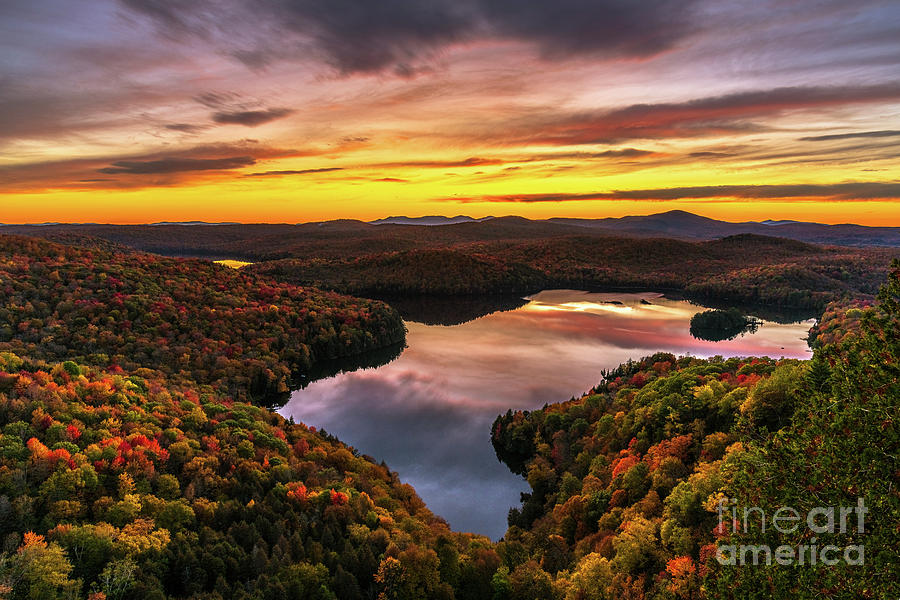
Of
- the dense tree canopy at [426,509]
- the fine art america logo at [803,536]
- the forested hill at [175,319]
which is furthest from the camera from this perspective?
the forested hill at [175,319]

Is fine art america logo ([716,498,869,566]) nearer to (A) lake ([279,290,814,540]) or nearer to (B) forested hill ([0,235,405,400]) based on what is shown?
(A) lake ([279,290,814,540])

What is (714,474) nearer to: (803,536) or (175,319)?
(803,536)

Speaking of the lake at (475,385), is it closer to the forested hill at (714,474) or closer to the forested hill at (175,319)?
the forested hill at (714,474)

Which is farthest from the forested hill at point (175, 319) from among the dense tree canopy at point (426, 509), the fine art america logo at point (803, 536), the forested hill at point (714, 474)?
the fine art america logo at point (803, 536)

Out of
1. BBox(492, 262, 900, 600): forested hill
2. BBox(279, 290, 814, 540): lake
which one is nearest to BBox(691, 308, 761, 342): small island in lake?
BBox(279, 290, 814, 540): lake

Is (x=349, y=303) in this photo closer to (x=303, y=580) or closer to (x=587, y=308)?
(x=587, y=308)

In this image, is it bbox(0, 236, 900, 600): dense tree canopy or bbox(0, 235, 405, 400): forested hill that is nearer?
bbox(0, 236, 900, 600): dense tree canopy

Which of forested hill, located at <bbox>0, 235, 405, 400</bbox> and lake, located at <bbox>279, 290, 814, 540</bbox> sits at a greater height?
forested hill, located at <bbox>0, 235, 405, 400</bbox>
